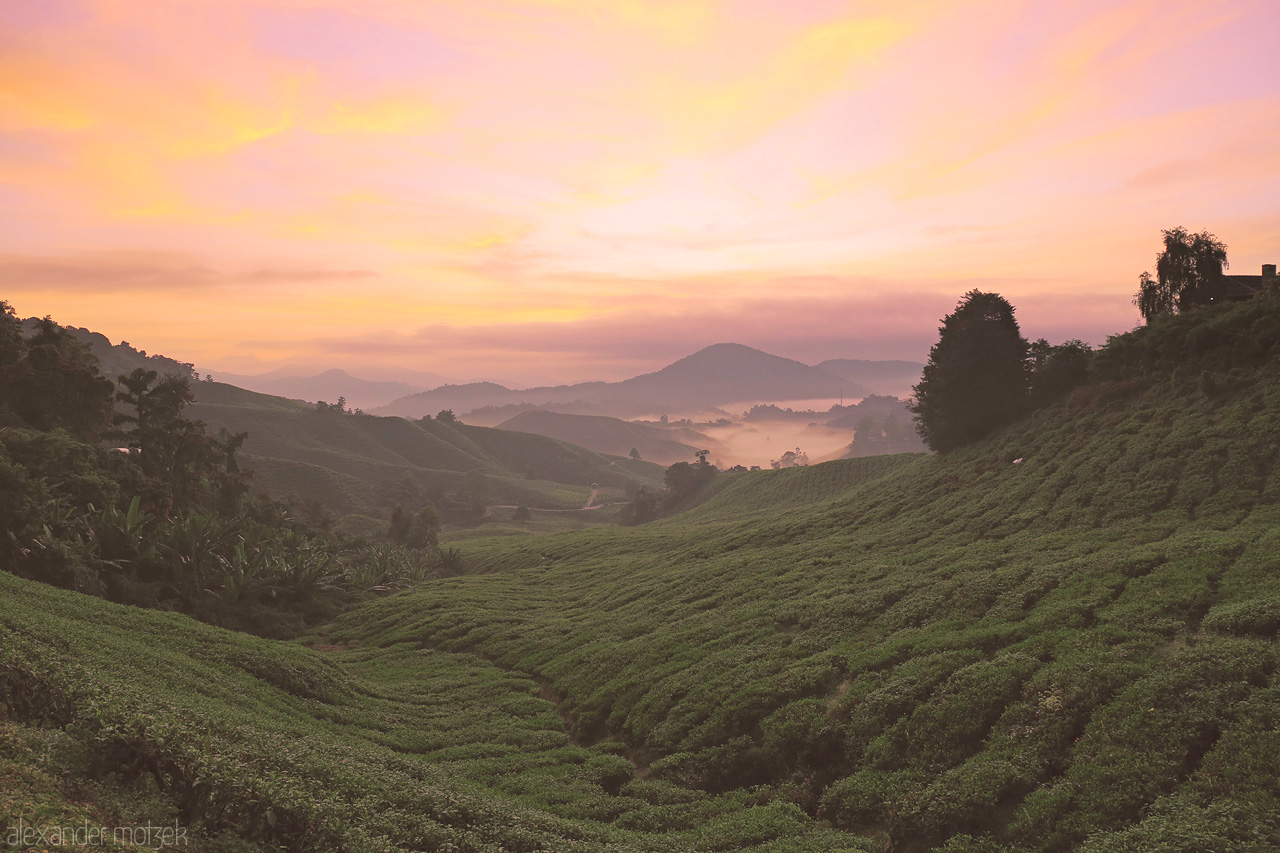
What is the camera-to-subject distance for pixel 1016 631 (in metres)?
21.7

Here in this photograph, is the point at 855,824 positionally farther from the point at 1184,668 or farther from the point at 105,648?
the point at 105,648

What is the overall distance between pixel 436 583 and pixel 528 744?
A: 39.7 m

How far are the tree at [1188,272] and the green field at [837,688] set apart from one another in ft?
35.8

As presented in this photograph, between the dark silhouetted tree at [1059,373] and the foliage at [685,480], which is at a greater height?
the dark silhouetted tree at [1059,373]

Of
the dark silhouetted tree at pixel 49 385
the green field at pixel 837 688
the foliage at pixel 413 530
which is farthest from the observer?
the foliage at pixel 413 530

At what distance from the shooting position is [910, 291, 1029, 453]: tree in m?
53.3

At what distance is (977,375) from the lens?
5425cm

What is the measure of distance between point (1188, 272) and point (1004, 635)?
152 ft

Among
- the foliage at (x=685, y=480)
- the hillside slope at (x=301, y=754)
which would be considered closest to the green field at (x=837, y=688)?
the hillside slope at (x=301, y=754)

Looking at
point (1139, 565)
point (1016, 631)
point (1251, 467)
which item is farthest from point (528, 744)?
point (1251, 467)

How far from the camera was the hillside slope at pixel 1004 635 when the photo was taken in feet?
47.9

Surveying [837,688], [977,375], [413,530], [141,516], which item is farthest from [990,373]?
[413,530]

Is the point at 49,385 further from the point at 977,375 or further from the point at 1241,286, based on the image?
the point at 1241,286

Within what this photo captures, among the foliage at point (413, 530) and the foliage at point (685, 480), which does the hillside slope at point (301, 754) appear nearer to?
the foliage at point (413, 530)
